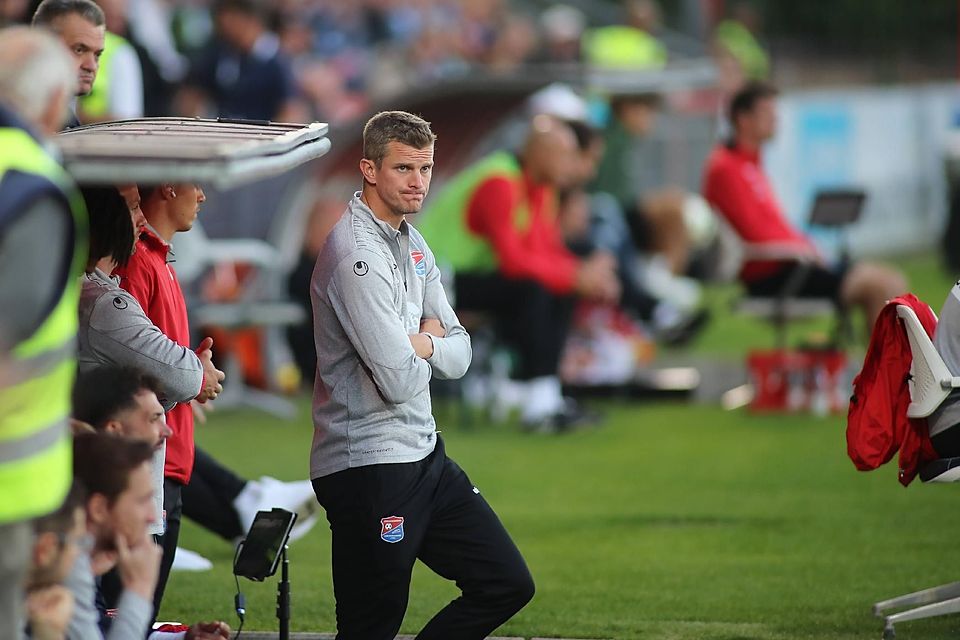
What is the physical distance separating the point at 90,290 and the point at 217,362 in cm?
721

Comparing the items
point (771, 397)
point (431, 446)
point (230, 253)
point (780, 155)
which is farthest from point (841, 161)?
point (431, 446)

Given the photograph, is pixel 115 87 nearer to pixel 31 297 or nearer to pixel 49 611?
pixel 49 611

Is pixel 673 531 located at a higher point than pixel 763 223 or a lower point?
lower

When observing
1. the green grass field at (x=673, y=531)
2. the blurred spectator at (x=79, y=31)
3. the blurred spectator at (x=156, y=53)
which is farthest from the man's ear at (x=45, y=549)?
the blurred spectator at (x=156, y=53)

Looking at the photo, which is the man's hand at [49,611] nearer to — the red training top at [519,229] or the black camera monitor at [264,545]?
the black camera monitor at [264,545]

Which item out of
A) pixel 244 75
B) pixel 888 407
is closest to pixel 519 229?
pixel 244 75

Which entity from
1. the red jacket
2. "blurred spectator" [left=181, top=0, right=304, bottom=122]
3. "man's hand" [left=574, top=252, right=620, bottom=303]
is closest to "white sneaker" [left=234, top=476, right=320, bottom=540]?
the red jacket

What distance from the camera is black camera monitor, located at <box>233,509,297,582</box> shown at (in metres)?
5.13

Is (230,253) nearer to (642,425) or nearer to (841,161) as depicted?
(642,425)

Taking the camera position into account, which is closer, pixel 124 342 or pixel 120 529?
pixel 120 529

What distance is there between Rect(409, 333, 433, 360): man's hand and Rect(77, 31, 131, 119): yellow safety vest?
166 inches

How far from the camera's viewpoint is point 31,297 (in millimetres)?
3588

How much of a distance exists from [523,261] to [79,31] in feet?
18.5

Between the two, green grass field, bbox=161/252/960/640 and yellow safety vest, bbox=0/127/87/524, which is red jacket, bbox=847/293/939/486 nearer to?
green grass field, bbox=161/252/960/640
